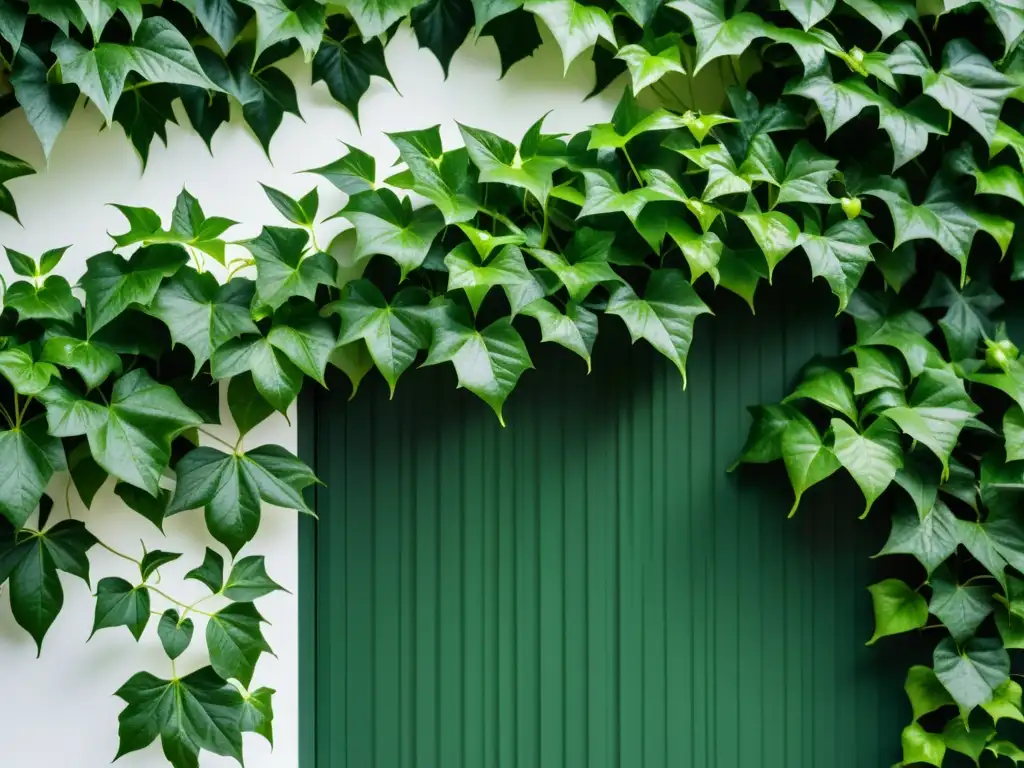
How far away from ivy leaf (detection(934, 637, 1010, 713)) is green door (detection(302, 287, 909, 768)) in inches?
5.0

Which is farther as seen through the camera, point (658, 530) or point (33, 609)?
point (658, 530)

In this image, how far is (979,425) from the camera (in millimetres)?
1509

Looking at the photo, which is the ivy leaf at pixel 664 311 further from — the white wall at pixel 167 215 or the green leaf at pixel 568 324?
the white wall at pixel 167 215

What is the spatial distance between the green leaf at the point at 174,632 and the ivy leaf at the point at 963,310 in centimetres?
138

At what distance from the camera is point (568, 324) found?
4.52 feet

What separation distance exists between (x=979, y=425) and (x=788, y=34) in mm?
743

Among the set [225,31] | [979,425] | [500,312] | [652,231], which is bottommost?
[979,425]

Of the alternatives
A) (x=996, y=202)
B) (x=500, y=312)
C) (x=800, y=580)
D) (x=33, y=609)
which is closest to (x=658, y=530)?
(x=800, y=580)

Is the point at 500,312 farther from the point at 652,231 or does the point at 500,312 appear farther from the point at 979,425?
the point at 979,425

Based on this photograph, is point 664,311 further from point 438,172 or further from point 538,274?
point 438,172

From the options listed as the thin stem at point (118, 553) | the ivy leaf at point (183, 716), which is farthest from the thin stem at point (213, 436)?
the ivy leaf at point (183, 716)

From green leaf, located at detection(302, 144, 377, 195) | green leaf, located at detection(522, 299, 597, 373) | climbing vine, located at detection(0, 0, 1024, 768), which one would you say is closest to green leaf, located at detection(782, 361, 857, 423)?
climbing vine, located at detection(0, 0, 1024, 768)

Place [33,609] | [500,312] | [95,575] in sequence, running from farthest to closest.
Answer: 1. [500,312]
2. [95,575]
3. [33,609]

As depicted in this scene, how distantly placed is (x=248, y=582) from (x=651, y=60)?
1062mm
